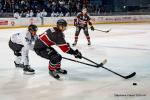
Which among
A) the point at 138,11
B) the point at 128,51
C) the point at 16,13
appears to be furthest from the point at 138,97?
the point at 138,11

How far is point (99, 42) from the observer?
10797 millimetres

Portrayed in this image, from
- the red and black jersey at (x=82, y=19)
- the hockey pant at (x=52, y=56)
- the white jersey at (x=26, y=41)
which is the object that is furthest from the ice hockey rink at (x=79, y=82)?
the red and black jersey at (x=82, y=19)

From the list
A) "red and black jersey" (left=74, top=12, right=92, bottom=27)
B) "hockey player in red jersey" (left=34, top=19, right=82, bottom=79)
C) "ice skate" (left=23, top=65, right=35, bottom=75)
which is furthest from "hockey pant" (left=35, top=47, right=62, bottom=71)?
"red and black jersey" (left=74, top=12, right=92, bottom=27)

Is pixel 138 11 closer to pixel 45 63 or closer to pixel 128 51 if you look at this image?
pixel 128 51

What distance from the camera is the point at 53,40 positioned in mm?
5340

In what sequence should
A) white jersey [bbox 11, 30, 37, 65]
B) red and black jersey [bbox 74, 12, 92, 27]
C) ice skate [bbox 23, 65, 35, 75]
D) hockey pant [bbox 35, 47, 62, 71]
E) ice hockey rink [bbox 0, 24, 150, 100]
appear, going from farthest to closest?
red and black jersey [bbox 74, 12, 92, 27], ice skate [bbox 23, 65, 35, 75], white jersey [bbox 11, 30, 37, 65], hockey pant [bbox 35, 47, 62, 71], ice hockey rink [bbox 0, 24, 150, 100]

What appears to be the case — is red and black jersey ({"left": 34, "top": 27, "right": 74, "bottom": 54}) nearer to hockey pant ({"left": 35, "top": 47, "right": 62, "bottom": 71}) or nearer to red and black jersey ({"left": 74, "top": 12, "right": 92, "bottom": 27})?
hockey pant ({"left": 35, "top": 47, "right": 62, "bottom": 71})

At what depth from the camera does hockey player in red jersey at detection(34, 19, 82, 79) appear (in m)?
5.26

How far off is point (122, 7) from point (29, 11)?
21.3ft

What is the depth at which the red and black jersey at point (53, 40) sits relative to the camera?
17.3 feet

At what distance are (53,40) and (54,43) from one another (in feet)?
0.37

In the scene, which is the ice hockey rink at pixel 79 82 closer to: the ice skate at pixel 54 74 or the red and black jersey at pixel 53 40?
the ice skate at pixel 54 74

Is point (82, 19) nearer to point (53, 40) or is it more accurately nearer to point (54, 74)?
point (54, 74)

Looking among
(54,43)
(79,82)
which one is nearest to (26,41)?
(54,43)
